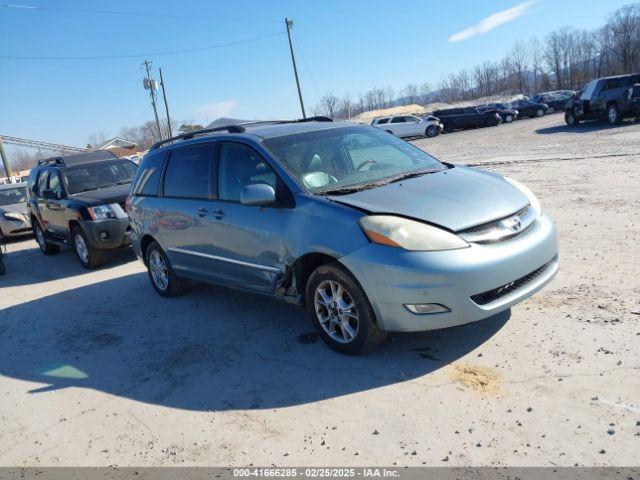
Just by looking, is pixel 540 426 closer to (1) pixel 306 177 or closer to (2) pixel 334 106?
(1) pixel 306 177

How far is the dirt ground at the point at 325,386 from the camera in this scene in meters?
2.96

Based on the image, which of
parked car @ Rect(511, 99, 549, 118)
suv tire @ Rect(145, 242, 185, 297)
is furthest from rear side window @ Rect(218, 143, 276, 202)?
parked car @ Rect(511, 99, 549, 118)

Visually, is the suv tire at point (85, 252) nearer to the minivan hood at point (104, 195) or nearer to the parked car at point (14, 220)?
the minivan hood at point (104, 195)

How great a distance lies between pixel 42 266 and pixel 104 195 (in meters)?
2.30

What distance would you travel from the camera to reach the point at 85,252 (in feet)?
29.6

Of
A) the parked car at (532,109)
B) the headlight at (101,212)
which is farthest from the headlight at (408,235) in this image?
the parked car at (532,109)

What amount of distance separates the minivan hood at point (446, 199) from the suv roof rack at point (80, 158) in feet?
26.6

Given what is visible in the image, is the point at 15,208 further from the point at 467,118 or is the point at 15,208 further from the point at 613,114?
the point at 467,118

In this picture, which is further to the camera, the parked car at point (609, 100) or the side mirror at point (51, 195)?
the parked car at point (609, 100)

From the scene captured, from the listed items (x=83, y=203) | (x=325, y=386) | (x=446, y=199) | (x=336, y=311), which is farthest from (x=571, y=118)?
(x=325, y=386)

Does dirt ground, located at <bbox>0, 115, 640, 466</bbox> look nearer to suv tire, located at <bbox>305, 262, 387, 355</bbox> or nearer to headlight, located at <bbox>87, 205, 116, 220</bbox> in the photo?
suv tire, located at <bbox>305, 262, 387, 355</bbox>

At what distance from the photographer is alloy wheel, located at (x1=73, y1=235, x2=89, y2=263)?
8.94 meters

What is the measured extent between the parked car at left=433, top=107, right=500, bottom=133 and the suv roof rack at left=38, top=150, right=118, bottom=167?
97.0ft

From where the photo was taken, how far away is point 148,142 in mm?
85062
